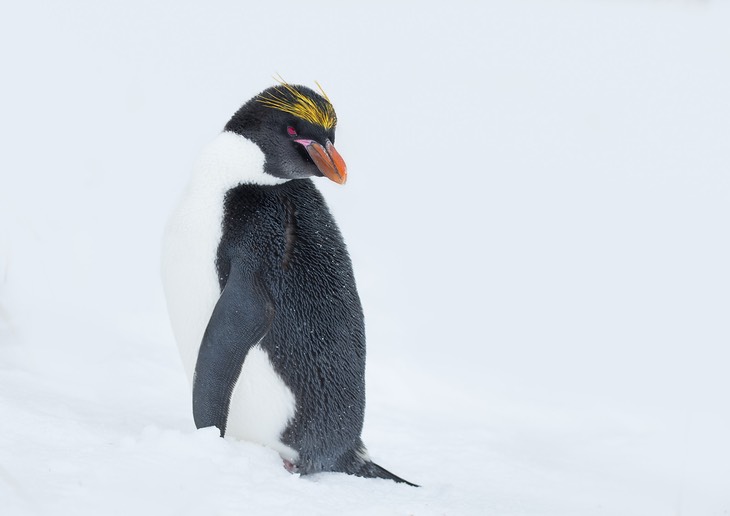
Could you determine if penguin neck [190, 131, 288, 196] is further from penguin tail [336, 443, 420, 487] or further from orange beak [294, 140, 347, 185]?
penguin tail [336, 443, 420, 487]

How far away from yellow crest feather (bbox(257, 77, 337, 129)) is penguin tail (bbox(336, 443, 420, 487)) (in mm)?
1100

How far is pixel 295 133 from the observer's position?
2.99 metres

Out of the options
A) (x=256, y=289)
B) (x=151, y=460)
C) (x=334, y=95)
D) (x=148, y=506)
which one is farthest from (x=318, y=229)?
(x=334, y=95)

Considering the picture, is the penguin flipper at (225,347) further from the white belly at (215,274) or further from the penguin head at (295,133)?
the penguin head at (295,133)

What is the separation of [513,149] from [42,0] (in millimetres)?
4499

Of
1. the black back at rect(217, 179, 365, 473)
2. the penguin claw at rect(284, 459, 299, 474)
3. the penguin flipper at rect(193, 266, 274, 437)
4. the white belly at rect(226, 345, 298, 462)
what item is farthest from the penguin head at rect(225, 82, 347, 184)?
the penguin claw at rect(284, 459, 299, 474)

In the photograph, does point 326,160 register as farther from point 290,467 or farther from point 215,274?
point 290,467

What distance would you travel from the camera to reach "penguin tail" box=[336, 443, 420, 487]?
315cm

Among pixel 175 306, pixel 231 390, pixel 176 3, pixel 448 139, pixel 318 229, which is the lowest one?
pixel 231 390

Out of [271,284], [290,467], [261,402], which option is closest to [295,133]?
[271,284]

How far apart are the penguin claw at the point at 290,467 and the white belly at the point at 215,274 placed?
3 cm

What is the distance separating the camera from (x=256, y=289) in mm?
2896

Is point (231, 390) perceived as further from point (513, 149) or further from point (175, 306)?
point (513, 149)

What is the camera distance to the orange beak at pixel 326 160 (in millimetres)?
2953
